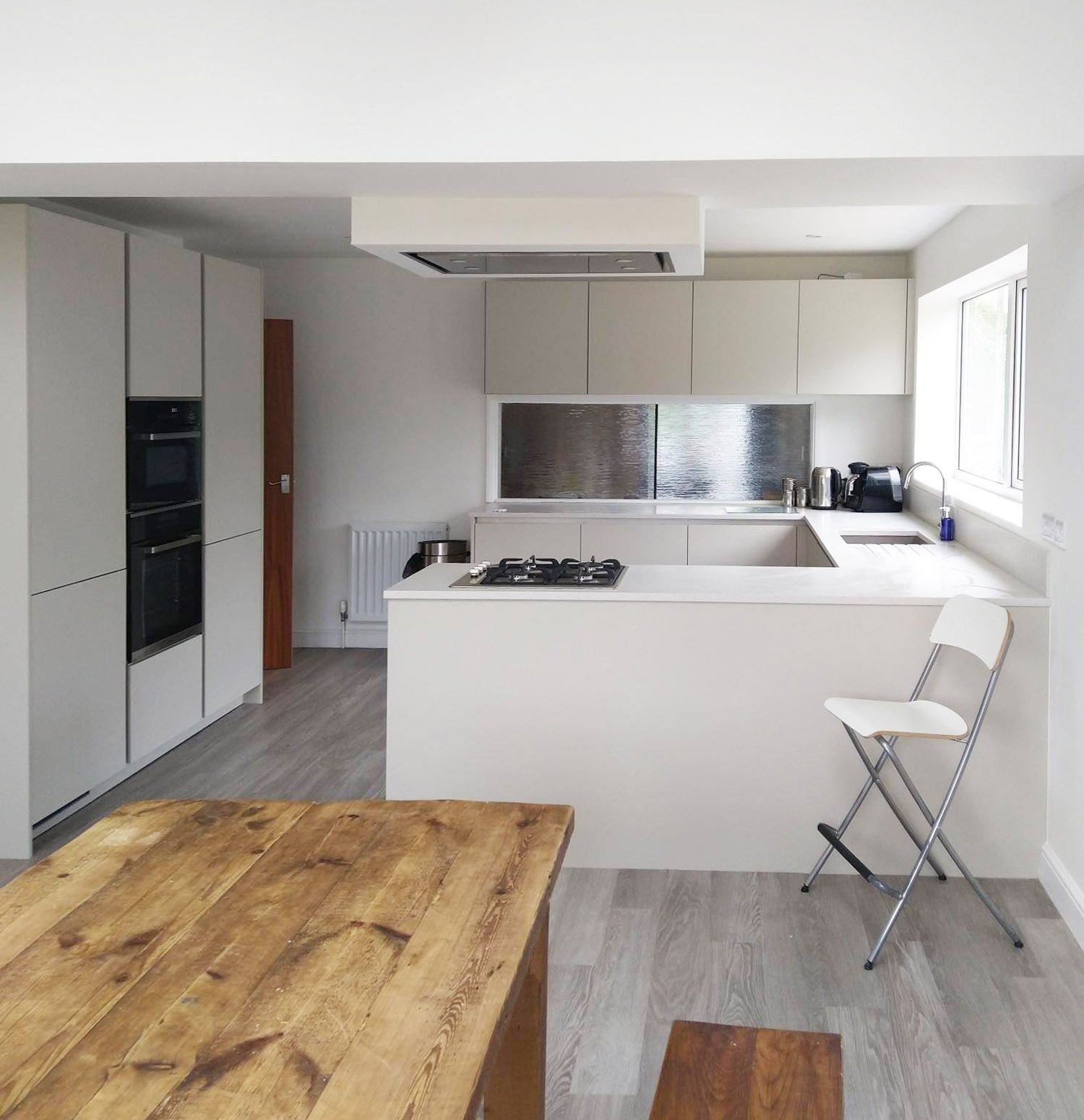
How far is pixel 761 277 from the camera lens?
693 cm

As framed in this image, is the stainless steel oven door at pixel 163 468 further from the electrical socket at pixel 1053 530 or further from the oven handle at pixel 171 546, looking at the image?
the electrical socket at pixel 1053 530

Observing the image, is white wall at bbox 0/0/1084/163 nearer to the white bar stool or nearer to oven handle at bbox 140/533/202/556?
the white bar stool

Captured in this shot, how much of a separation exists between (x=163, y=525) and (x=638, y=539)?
2.54m

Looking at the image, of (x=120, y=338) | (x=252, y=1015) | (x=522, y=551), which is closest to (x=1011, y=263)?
(x=522, y=551)

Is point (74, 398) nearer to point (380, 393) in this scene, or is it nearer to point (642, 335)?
point (380, 393)

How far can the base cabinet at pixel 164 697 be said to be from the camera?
15.6 feet

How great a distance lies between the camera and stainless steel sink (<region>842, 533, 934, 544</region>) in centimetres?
571

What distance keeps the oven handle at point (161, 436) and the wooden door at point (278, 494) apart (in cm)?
170

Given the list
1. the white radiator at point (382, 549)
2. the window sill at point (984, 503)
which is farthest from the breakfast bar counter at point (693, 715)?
the white radiator at point (382, 549)

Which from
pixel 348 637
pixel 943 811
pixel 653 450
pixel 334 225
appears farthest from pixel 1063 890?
pixel 348 637

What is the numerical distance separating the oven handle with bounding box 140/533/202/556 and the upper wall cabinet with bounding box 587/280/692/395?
7.89 feet

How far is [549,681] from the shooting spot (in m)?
3.90

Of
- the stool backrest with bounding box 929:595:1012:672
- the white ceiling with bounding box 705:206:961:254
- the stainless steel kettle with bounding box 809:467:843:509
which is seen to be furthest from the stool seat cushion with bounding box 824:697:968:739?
the stainless steel kettle with bounding box 809:467:843:509

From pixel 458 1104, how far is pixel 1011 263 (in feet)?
14.2
